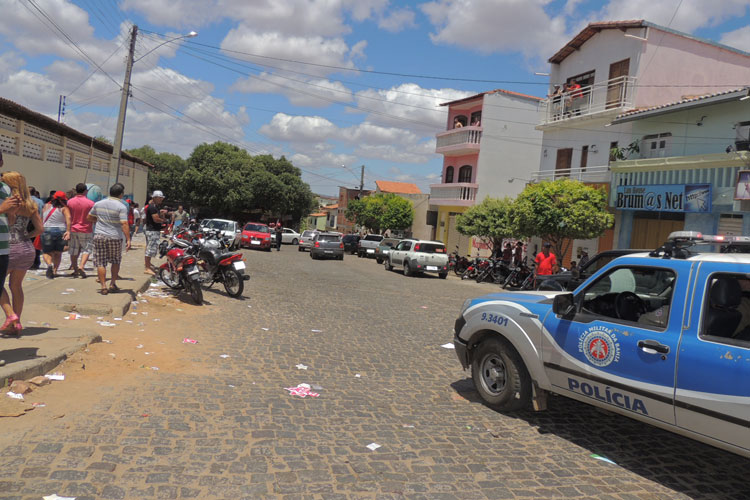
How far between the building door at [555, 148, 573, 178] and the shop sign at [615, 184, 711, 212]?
4242 millimetres

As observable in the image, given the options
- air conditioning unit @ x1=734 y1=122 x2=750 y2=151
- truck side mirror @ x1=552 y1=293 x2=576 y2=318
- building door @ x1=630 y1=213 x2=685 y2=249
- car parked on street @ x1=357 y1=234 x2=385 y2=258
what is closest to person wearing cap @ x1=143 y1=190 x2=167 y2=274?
truck side mirror @ x1=552 y1=293 x2=576 y2=318

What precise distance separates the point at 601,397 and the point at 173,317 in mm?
6900

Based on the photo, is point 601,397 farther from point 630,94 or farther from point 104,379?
point 630,94

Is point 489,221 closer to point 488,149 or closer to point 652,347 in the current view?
point 488,149

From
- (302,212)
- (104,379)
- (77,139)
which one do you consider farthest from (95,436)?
(302,212)

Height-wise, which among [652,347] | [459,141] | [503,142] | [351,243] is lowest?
[351,243]

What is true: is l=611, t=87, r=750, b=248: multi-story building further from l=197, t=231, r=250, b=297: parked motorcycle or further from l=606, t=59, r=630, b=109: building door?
l=197, t=231, r=250, b=297: parked motorcycle

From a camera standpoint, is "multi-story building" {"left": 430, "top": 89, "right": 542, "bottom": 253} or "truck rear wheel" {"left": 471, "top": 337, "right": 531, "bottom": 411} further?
"multi-story building" {"left": 430, "top": 89, "right": 542, "bottom": 253}

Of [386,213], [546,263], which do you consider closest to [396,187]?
[386,213]

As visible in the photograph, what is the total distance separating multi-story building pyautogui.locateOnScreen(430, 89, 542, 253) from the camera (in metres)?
36.6

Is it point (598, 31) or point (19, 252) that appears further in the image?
point (598, 31)

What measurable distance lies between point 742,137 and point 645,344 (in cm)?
1671

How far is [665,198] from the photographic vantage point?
18781mm

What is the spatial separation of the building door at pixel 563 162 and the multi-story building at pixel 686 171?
3.59 m
